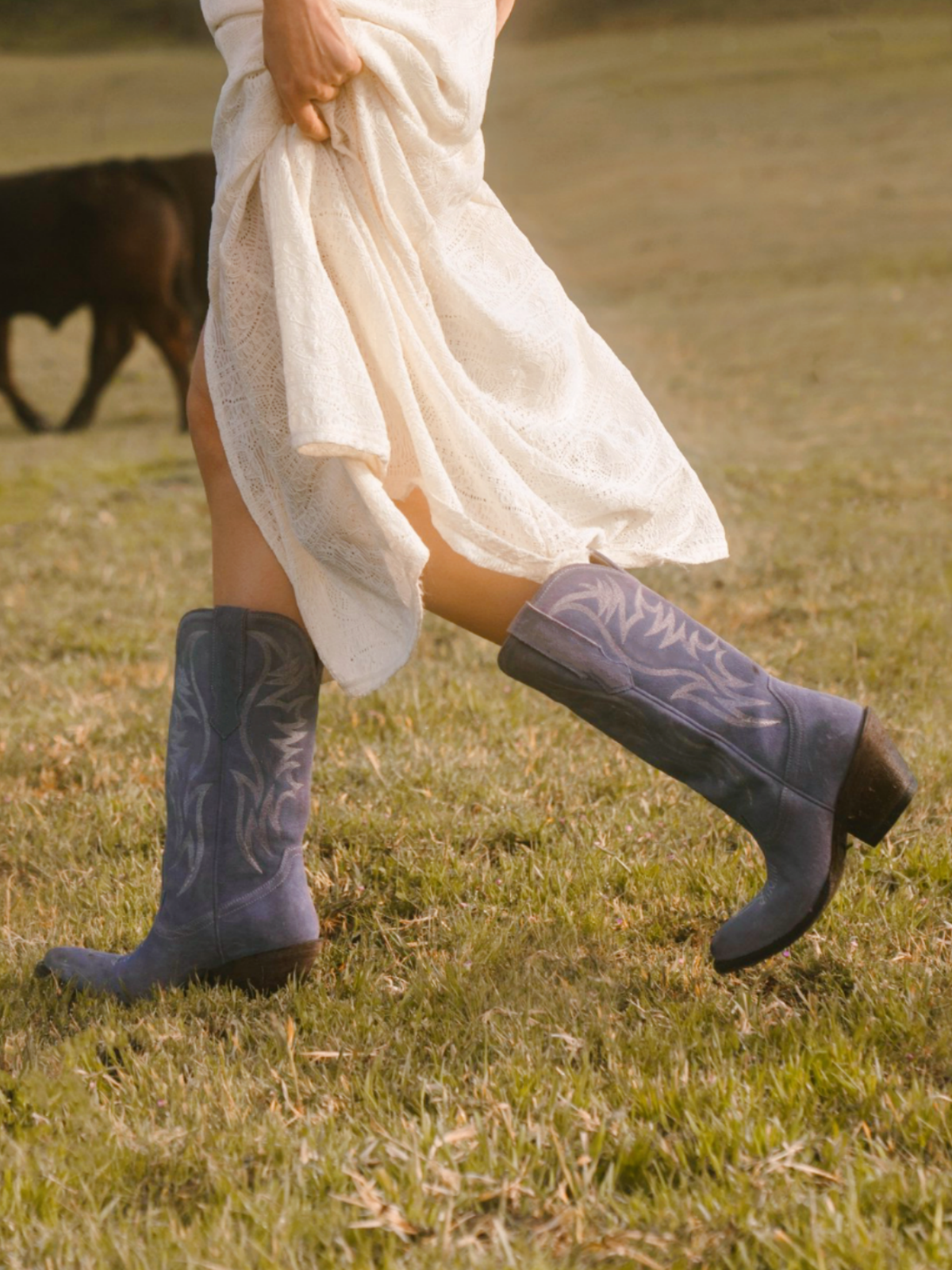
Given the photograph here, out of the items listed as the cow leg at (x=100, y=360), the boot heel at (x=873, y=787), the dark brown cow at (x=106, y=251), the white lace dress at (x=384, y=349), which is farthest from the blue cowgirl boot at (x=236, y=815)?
the cow leg at (x=100, y=360)

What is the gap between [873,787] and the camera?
1.82m

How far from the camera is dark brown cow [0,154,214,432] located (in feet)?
28.2

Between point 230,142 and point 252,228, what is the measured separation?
11 cm

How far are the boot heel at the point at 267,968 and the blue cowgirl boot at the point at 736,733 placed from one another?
0.52 m

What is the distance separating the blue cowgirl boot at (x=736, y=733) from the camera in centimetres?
179

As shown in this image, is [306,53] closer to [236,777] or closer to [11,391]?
[236,777]

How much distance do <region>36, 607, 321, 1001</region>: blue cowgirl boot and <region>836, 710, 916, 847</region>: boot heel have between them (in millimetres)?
717

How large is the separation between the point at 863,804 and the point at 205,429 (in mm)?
1003

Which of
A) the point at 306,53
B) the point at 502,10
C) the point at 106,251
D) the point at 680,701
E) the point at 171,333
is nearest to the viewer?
the point at 306,53

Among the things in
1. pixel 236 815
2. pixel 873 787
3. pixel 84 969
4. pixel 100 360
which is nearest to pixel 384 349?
pixel 236 815

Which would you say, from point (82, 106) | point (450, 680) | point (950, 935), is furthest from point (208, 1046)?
point (82, 106)

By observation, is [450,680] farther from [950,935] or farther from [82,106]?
[82,106]

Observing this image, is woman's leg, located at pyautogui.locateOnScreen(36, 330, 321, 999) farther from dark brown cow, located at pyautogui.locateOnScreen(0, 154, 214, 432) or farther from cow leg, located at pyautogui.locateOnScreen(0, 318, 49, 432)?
cow leg, located at pyautogui.locateOnScreen(0, 318, 49, 432)

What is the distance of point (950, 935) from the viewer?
1999mm
